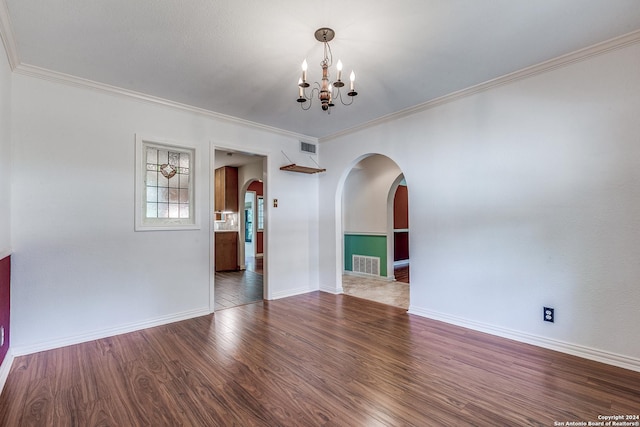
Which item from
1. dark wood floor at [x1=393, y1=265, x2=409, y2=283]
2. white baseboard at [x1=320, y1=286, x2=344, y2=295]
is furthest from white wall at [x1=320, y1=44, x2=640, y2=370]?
dark wood floor at [x1=393, y1=265, x2=409, y2=283]

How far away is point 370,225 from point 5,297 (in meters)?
5.43

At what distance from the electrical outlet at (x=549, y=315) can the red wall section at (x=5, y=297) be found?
185 inches

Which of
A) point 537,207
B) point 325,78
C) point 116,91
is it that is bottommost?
point 537,207

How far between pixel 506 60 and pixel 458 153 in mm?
1020

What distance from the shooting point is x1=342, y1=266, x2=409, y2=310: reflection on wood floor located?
14.9ft

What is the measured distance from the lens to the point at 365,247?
254 inches

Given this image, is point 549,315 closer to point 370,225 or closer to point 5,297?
point 370,225

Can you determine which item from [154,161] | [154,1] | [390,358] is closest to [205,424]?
[390,358]

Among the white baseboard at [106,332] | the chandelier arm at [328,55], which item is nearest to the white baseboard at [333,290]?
the white baseboard at [106,332]

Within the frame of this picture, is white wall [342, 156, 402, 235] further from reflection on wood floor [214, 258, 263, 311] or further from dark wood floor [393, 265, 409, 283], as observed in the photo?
reflection on wood floor [214, 258, 263, 311]

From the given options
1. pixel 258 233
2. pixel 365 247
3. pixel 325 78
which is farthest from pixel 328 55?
pixel 258 233

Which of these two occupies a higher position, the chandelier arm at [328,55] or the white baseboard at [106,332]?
the chandelier arm at [328,55]

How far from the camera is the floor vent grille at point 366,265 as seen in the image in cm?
622

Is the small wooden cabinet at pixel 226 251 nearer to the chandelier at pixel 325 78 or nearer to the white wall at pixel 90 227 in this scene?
the white wall at pixel 90 227
